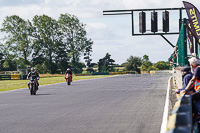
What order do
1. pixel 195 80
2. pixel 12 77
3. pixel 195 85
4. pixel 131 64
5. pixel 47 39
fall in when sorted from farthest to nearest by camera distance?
pixel 131 64 < pixel 47 39 < pixel 12 77 < pixel 195 85 < pixel 195 80

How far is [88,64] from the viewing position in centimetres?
11975

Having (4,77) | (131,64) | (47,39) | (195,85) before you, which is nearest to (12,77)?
(4,77)

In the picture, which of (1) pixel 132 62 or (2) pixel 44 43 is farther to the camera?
(1) pixel 132 62

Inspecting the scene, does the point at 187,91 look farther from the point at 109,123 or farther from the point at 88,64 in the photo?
the point at 88,64

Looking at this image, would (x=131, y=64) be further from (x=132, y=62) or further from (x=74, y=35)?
(x=74, y=35)

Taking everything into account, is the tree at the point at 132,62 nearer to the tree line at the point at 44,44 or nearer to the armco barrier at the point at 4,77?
the tree line at the point at 44,44

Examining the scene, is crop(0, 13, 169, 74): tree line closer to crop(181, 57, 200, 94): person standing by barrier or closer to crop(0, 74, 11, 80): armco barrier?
crop(0, 74, 11, 80): armco barrier

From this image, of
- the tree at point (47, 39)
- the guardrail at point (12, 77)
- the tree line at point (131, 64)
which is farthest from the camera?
the tree line at point (131, 64)

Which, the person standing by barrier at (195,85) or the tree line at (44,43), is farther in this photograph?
the tree line at (44,43)

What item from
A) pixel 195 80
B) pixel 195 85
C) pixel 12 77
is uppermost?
pixel 195 80

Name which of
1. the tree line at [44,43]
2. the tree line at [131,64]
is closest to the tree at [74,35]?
the tree line at [44,43]

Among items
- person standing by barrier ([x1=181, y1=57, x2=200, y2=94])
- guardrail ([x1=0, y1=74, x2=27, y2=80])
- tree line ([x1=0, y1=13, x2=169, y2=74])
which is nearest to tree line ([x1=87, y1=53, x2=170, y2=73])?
tree line ([x1=0, y1=13, x2=169, y2=74])

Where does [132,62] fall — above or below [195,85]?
above

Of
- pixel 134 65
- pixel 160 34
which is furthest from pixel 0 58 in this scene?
pixel 160 34
